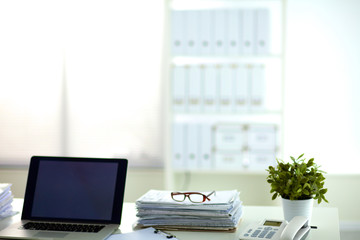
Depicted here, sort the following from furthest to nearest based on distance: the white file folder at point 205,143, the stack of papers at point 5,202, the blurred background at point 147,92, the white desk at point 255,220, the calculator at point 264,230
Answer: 1. the blurred background at point 147,92
2. the white file folder at point 205,143
3. the stack of papers at point 5,202
4. the white desk at point 255,220
5. the calculator at point 264,230

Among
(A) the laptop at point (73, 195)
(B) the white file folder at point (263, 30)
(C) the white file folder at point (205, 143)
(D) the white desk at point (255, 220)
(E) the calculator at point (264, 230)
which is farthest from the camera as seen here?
(C) the white file folder at point (205, 143)

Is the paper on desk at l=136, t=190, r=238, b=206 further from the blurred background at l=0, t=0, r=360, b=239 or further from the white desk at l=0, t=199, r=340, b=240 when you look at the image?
the blurred background at l=0, t=0, r=360, b=239

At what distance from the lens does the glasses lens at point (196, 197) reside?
73.6 inches

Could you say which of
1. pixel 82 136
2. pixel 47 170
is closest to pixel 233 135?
pixel 82 136

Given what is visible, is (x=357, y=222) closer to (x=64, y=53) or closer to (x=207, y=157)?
(x=207, y=157)

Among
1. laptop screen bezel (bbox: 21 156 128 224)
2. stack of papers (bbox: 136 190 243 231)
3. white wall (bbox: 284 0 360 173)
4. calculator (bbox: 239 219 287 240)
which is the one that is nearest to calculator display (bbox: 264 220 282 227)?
calculator (bbox: 239 219 287 240)

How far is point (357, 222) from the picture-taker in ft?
12.7

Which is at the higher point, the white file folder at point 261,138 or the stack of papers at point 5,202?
the white file folder at point 261,138

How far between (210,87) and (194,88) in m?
0.12

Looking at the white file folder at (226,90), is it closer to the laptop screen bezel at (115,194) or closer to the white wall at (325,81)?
the white wall at (325,81)

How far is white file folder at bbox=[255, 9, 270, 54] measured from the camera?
3.53m

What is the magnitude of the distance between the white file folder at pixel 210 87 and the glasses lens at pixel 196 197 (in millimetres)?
1661

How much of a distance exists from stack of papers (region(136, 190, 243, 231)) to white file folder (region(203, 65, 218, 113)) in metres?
1.75

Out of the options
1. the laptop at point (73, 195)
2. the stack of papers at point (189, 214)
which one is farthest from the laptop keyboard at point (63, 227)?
the stack of papers at point (189, 214)
